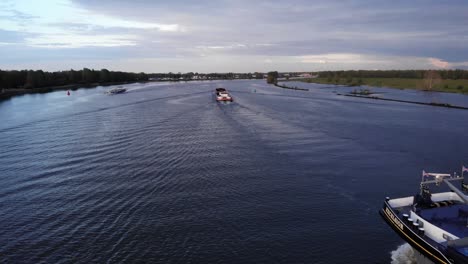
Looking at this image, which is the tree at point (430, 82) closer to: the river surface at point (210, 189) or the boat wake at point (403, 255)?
the river surface at point (210, 189)

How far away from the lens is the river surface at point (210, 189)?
16.9 meters

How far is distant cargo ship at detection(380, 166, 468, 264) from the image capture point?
1319 cm

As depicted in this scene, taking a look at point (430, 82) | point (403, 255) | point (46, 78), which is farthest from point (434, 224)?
point (46, 78)

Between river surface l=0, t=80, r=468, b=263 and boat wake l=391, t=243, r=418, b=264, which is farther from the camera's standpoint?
river surface l=0, t=80, r=468, b=263

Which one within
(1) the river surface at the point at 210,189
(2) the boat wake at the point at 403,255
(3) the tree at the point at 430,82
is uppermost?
(3) the tree at the point at 430,82

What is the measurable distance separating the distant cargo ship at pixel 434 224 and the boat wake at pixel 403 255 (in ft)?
2.50

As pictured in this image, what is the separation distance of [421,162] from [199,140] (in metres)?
23.1

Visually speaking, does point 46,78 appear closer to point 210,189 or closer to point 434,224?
point 210,189

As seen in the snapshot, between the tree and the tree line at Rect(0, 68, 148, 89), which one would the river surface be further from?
the tree line at Rect(0, 68, 148, 89)

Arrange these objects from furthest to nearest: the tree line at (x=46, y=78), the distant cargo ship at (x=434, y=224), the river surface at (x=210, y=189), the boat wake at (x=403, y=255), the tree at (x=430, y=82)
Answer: the tree line at (x=46, y=78) → the tree at (x=430, y=82) → the river surface at (x=210, y=189) → the boat wake at (x=403, y=255) → the distant cargo ship at (x=434, y=224)

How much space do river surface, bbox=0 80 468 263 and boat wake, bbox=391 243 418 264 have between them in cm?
29

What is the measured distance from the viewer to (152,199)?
2208cm

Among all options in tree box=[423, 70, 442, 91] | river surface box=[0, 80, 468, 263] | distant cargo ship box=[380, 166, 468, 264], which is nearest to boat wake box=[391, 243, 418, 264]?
river surface box=[0, 80, 468, 263]

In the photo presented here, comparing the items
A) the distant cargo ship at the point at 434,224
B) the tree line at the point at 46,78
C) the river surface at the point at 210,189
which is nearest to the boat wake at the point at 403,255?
the river surface at the point at 210,189
